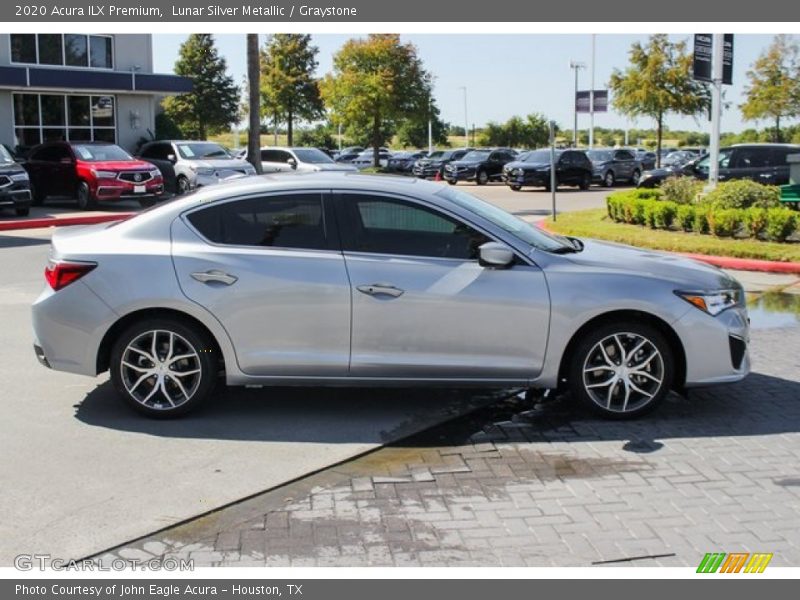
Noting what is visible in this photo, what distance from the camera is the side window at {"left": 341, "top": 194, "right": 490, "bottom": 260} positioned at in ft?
20.8

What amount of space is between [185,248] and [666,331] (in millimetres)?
3246

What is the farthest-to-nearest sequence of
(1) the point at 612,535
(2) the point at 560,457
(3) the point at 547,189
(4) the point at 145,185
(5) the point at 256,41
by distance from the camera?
1. (3) the point at 547,189
2. (5) the point at 256,41
3. (4) the point at 145,185
4. (2) the point at 560,457
5. (1) the point at 612,535

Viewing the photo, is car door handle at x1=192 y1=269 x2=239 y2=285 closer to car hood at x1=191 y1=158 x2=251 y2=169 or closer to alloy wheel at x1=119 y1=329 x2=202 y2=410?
alloy wheel at x1=119 y1=329 x2=202 y2=410

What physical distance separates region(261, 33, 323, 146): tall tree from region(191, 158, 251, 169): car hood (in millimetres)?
A: 27415

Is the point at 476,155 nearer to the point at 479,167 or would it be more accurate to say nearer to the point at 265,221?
the point at 479,167

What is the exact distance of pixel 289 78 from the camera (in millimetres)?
52844

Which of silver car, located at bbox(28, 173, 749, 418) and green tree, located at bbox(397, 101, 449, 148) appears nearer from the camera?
silver car, located at bbox(28, 173, 749, 418)

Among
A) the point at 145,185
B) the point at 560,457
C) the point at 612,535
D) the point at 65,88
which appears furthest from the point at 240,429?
the point at 65,88

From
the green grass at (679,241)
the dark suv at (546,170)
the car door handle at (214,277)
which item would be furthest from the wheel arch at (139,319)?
the dark suv at (546,170)

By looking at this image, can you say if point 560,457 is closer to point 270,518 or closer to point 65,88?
point 270,518

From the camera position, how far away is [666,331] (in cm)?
642

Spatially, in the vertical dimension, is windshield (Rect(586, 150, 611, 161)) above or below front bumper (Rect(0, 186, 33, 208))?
above

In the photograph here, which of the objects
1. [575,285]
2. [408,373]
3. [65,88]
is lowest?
[408,373]

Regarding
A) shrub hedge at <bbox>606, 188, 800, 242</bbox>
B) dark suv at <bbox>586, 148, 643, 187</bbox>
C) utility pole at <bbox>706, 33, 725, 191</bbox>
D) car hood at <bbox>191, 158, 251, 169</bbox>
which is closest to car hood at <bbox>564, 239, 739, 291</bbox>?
shrub hedge at <bbox>606, 188, 800, 242</bbox>
